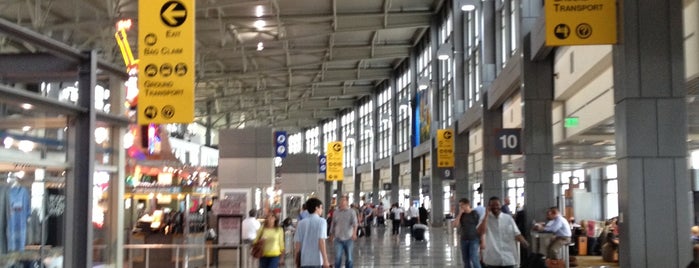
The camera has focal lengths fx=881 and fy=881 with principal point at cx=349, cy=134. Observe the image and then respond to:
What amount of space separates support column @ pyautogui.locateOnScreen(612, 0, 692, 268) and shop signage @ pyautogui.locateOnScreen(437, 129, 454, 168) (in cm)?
2581

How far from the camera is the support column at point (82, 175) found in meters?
6.23

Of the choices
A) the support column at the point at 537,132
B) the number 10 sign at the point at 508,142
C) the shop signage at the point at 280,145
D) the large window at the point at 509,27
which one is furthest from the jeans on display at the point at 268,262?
the shop signage at the point at 280,145

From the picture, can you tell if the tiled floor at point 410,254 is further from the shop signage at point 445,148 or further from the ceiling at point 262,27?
the ceiling at point 262,27

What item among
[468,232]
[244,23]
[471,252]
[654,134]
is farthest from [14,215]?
[244,23]

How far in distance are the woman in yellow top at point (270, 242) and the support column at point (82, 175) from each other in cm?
675

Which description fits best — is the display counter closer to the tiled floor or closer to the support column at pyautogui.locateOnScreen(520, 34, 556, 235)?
the tiled floor

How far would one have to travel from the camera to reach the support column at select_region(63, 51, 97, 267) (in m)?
6.23

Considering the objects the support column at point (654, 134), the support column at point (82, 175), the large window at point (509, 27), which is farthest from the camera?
the large window at point (509, 27)

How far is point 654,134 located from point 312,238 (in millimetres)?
5040

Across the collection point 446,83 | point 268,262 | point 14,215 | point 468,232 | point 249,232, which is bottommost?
point 268,262

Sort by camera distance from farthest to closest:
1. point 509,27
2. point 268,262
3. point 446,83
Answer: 1. point 446,83
2. point 509,27
3. point 268,262

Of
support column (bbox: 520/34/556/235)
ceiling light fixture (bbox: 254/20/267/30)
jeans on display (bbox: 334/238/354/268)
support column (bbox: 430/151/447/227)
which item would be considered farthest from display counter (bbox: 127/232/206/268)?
support column (bbox: 430/151/447/227)

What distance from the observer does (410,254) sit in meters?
25.9

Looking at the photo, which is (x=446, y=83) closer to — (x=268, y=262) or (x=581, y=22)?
(x=581, y=22)
